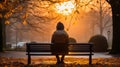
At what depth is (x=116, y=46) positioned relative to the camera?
2952cm

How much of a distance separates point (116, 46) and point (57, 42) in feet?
39.7

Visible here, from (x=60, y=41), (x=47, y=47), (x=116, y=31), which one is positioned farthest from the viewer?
(x=116, y=31)

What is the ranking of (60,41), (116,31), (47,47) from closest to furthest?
(60,41)
(47,47)
(116,31)

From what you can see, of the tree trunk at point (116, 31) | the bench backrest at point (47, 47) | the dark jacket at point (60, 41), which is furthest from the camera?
the tree trunk at point (116, 31)

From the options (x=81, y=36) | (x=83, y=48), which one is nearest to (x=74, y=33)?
(x=81, y=36)

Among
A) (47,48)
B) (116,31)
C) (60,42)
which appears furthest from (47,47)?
(116,31)

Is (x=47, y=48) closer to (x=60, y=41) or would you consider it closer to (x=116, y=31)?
(x=60, y=41)

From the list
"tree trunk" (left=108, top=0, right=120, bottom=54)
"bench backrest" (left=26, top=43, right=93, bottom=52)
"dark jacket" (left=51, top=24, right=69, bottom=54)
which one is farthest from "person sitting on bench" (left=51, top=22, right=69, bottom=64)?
"tree trunk" (left=108, top=0, right=120, bottom=54)

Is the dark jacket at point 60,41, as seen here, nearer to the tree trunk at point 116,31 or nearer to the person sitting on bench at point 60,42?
the person sitting on bench at point 60,42

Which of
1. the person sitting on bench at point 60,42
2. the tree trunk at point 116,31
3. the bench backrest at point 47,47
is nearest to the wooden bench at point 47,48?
the bench backrest at point 47,47

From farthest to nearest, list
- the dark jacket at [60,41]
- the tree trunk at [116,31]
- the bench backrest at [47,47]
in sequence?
the tree trunk at [116,31] < the bench backrest at [47,47] < the dark jacket at [60,41]

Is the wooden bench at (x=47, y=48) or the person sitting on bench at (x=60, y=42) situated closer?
the person sitting on bench at (x=60, y=42)

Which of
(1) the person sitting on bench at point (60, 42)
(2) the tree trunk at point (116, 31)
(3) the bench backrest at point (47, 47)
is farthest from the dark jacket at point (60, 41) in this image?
(2) the tree trunk at point (116, 31)

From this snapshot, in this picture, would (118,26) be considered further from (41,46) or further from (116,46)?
(41,46)
